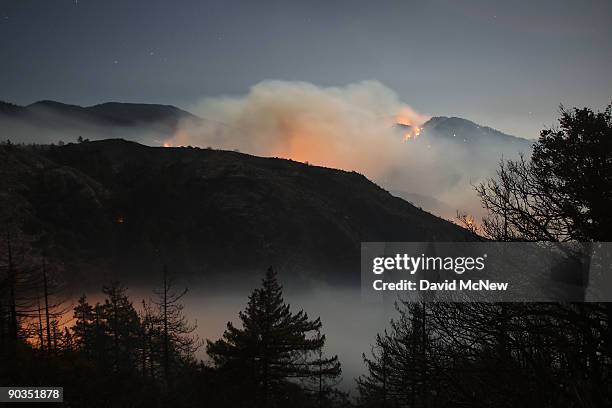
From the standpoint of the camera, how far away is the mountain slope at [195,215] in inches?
3996

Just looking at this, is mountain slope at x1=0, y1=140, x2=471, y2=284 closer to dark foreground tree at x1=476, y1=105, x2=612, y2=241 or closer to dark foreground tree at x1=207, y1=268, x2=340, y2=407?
dark foreground tree at x1=207, y1=268, x2=340, y2=407

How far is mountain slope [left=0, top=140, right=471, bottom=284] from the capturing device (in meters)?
102

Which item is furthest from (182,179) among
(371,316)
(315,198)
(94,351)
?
(94,351)

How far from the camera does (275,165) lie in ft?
522

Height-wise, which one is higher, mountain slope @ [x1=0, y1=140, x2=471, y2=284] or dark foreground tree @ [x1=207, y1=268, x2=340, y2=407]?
mountain slope @ [x1=0, y1=140, x2=471, y2=284]

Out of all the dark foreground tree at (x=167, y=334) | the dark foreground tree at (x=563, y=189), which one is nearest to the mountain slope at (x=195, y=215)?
the dark foreground tree at (x=167, y=334)

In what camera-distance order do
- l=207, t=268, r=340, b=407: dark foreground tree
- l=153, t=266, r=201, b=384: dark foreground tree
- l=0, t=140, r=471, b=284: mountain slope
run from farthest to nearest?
l=0, t=140, r=471, b=284: mountain slope, l=153, t=266, r=201, b=384: dark foreground tree, l=207, t=268, r=340, b=407: dark foreground tree

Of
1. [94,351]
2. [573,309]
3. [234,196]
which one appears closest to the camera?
[573,309]

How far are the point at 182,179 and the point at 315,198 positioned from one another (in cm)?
4457

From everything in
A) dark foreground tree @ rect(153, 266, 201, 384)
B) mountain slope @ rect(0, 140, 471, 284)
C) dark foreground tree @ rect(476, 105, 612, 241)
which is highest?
mountain slope @ rect(0, 140, 471, 284)

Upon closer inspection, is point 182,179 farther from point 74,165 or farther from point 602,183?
point 602,183

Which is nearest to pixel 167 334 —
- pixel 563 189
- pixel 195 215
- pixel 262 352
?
pixel 262 352

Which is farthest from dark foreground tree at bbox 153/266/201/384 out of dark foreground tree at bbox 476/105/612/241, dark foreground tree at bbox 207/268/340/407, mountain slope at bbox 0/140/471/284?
mountain slope at bbox 0/140/471/284

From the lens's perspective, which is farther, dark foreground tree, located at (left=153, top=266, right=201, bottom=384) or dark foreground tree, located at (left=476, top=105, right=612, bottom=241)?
dark foreground tree, located at (left=153, top=266, right=201, bottom=384)
